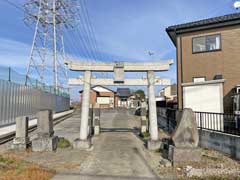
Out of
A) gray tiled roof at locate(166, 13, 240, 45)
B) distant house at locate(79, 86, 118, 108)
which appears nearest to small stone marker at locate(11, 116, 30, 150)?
gray tiled roof at locate(166, 13, 240, 45)

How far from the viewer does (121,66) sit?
9766 mm

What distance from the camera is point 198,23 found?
15367 mm

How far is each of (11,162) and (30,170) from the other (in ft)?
3.99

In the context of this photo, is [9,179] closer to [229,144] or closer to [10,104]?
[229,144]

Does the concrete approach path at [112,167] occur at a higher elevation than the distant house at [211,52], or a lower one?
lower

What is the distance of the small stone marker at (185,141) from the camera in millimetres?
6891

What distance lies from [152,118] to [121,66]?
2.48 meters

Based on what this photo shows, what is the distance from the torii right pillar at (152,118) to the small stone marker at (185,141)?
2014mm

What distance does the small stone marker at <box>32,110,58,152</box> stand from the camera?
861cm

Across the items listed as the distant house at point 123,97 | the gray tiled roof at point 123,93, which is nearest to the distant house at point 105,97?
the distant house at point 123,97

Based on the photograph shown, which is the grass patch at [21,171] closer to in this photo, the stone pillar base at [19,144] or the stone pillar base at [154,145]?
the stone pillar base at [19,144]

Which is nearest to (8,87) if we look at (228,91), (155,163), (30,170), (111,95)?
(30,170)

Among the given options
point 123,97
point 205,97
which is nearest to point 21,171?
point 205,97

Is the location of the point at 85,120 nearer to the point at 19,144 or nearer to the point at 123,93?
the point at 19,144
